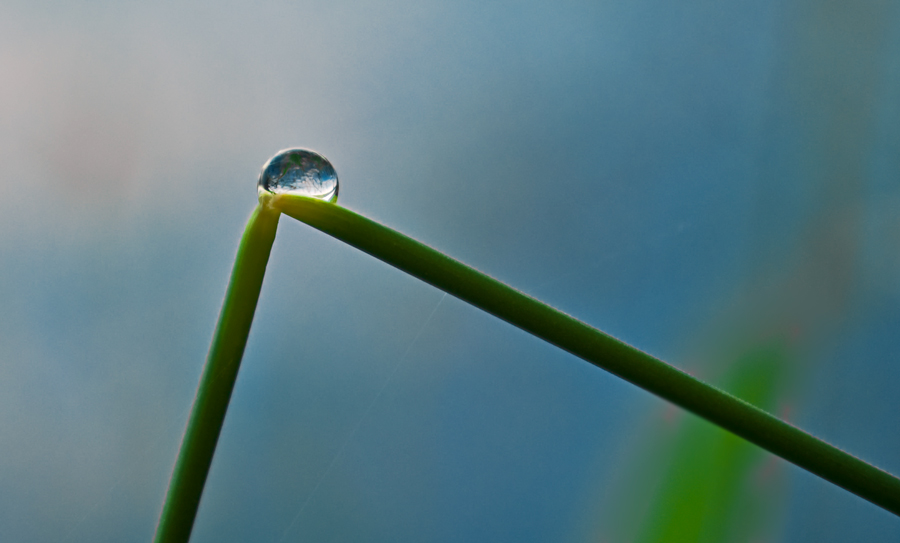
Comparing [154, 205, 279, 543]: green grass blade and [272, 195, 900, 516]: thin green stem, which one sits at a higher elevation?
[272, 195, 900, 516]: thin green stem

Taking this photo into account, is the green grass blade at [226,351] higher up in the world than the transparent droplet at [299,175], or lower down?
lower down

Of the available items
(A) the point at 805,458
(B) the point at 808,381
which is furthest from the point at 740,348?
(A) the point at 805,458

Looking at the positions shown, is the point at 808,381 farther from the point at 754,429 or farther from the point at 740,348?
the point at 754,429

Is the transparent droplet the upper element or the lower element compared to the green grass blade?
upper
